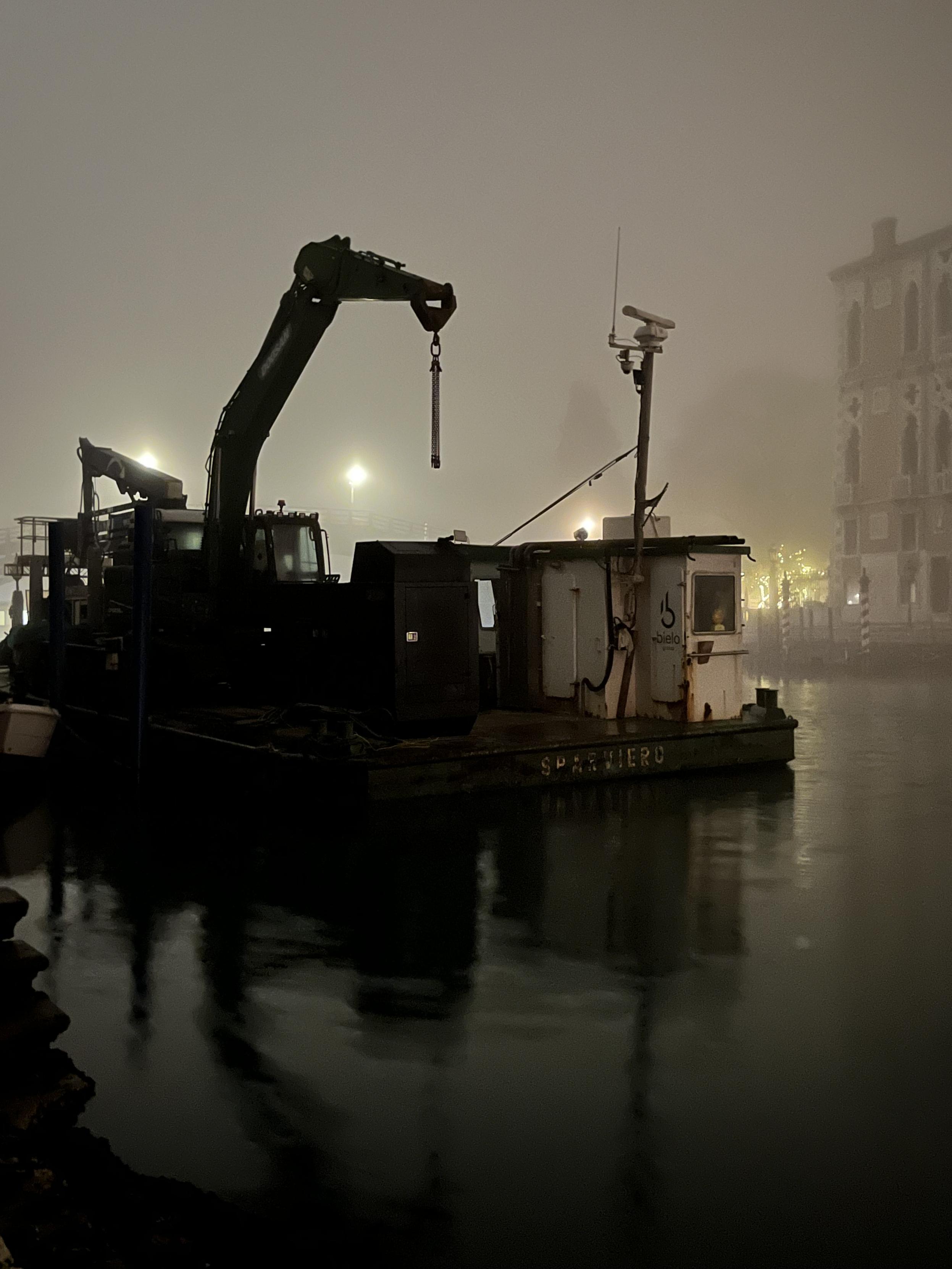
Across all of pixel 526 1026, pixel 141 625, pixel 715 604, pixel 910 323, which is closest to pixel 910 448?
pixel 910 323

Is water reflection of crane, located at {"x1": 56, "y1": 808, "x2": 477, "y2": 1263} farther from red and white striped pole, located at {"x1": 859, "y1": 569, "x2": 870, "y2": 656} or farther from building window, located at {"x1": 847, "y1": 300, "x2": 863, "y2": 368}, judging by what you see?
building window, located at {"x1": 847, "y1": 300, "x2": 863, "y2": 368}

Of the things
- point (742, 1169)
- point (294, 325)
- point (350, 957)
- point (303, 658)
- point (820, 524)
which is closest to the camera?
point (742, 1169)

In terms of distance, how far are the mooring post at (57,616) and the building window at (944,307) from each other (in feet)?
189

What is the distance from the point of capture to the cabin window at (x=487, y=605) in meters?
18.8

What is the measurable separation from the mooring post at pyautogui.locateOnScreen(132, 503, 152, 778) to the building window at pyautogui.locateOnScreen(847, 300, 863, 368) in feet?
205

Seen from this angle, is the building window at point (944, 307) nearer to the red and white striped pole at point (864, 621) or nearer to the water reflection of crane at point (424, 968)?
the red and white striped pole at point (864, 621)

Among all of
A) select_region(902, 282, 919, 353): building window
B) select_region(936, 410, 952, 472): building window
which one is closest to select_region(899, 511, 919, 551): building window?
select_region(936, 410, 952, 472): building window

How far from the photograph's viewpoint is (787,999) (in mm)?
6621

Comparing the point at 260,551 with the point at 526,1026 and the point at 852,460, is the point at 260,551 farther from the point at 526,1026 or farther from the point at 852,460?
the point at 852,460

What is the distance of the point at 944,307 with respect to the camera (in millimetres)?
63281

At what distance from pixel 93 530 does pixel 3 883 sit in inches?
486

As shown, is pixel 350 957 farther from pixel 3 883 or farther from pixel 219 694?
pixel 219 694

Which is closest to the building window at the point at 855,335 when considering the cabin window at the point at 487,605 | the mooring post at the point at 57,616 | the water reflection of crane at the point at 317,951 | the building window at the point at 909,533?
the building window at the point at 909,533

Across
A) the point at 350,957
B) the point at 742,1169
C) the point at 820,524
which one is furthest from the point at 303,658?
the point at 820,524
